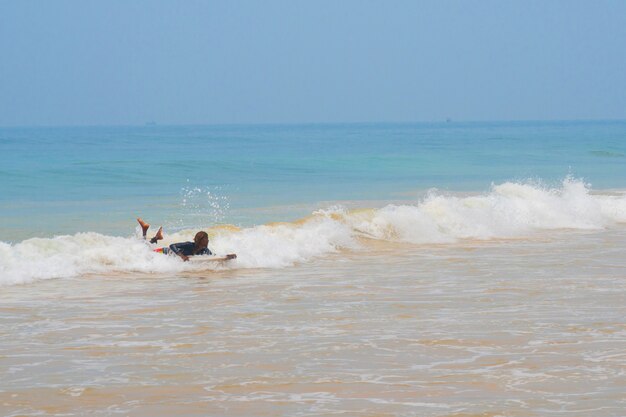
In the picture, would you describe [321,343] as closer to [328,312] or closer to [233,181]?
[328,312]

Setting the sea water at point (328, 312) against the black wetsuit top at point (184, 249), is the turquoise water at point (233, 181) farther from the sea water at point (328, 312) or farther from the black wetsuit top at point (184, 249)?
the black wetsuit top at point (184, 249)

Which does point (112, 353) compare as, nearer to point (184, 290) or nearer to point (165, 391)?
point (165, 391)

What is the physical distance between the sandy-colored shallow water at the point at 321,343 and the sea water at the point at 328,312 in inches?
1.1

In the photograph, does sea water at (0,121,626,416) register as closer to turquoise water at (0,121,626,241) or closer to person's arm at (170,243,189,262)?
person's arm at (170,243,189,262)

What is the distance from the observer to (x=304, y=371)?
841 centimetres

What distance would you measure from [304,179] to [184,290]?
26287 millimetres

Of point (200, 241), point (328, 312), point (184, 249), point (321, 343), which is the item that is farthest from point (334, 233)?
point (321, 343)

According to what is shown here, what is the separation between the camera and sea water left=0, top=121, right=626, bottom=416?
7750 millimetres

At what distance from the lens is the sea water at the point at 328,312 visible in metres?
7.75

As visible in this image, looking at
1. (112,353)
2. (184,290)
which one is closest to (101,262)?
(184,290)

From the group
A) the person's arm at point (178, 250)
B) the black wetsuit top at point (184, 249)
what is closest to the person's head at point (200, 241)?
the black wetsuit top at point (184, 249)

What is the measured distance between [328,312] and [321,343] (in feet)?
5.15

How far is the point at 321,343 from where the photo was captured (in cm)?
942

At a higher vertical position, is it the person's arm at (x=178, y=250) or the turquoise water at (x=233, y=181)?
the turquoise water at (x=233, y=181)
